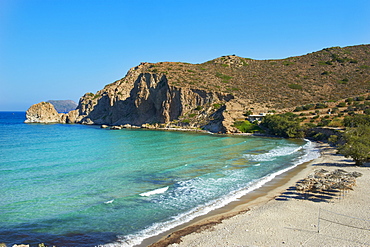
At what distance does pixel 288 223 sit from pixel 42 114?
4835 inches

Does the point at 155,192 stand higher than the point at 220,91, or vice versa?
the point at 220,91

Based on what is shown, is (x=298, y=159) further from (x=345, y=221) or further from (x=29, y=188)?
(x=29, y=188)

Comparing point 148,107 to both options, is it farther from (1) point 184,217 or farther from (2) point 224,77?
(1) point 184,217

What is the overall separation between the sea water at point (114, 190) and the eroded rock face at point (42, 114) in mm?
89998

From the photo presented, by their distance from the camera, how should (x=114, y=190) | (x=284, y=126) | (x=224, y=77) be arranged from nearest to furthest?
(x=114, y=190) < (x=284, y=126) < (x=224, y=77)

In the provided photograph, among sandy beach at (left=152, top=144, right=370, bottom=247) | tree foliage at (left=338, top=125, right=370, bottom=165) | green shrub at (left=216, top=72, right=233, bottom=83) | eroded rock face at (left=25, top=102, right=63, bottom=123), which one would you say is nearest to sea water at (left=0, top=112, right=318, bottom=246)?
sandy beach at (left=152, top=144, right=370, bottom=247)

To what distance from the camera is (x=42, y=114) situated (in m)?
117

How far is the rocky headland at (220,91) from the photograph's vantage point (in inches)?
3105

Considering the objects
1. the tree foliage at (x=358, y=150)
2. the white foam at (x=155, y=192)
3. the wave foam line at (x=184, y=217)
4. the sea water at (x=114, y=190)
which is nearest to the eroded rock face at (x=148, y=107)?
the sea water at (x=114, y=190)

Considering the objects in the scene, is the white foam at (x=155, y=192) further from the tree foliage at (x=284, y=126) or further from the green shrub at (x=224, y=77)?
the green shrub at (x=224, y=77)

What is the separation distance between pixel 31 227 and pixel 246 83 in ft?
284

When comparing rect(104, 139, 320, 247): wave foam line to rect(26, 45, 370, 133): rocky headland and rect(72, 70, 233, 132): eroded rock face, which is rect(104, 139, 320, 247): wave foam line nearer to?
rect(26, 45, 370, 133): rocky headland

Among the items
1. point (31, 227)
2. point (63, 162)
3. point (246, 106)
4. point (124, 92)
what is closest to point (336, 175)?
point (31, 227)

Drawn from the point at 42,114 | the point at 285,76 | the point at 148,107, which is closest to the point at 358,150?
the point at 148,107
